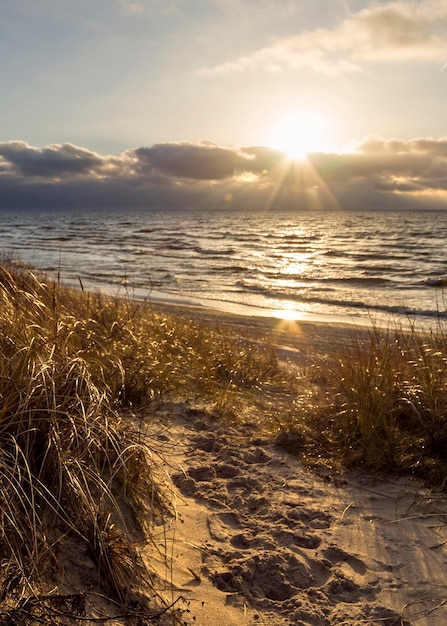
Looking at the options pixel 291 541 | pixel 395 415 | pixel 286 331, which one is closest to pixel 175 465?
pixel 291 541

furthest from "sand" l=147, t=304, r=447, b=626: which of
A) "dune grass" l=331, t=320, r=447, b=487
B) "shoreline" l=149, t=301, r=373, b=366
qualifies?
"shoreline" l=149, t=301, r=373, b=366

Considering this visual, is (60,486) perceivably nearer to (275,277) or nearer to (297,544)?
(297,544)

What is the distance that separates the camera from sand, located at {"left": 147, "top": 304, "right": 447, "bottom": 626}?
104 inches

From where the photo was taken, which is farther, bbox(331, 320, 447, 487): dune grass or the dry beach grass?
bbox(331, 320, 447, 487): dune grass

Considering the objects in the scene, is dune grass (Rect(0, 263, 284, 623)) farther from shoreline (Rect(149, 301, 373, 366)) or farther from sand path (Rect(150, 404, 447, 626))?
shoreline (Rect(149, 301, 373, 366))

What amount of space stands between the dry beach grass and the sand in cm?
1

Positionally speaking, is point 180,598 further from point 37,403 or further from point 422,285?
point 422,285

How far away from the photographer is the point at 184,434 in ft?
14.9

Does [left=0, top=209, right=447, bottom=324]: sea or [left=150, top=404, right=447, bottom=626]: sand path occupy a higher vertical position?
[left=0, top=209, right=447, bottom=324]: sea

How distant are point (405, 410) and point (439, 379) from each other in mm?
419

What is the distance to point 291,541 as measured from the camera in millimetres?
3211

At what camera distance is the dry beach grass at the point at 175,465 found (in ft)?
7.85

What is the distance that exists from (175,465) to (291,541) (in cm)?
110

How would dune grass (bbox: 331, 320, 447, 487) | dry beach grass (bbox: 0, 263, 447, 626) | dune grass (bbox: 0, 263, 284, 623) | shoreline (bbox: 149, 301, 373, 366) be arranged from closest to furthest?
dune grass (bbox: 0, 263, 284, 623) < dry beach grass (bbox: 0, 263, 447, 626) < dune grass (bbox: 331, 320, 447, 487) < shoreline (bbox: 149, 301, 373, 366)
